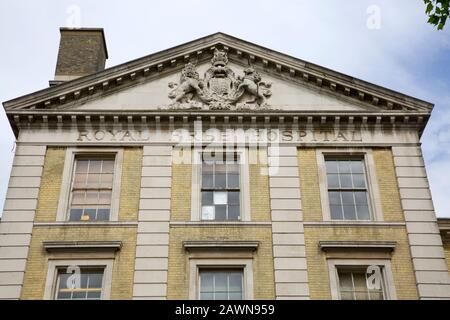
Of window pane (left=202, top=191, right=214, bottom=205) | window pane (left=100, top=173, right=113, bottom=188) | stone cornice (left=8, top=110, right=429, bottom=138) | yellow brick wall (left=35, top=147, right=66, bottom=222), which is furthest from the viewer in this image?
stone cornice (left=8, top=110, right=429, bottom=138)

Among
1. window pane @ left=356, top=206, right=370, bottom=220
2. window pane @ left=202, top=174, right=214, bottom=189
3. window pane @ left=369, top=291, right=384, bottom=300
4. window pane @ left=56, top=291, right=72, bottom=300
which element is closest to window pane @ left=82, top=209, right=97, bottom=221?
window pane @ left=56, top=291, right=72, bottom=300

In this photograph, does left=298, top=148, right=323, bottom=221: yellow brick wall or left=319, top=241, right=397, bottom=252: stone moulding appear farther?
left=298, top=148, right=323, bottom=221: yellow brick wall

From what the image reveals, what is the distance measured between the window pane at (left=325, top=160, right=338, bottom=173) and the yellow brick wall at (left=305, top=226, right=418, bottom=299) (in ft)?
7.34

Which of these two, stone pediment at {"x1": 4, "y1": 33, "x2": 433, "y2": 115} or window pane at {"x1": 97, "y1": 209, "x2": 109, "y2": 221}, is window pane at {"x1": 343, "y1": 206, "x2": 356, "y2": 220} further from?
window pane at {"x1": 97, "y1": 209, "x2": 109, "y2": 221}

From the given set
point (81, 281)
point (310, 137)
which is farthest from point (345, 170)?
point (81, 281)

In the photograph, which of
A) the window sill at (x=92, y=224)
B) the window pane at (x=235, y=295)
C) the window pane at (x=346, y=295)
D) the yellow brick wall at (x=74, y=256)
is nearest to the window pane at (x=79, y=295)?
the yellow brick wall at (x=74, y=256)

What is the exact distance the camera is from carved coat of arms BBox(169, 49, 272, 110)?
69.1ft

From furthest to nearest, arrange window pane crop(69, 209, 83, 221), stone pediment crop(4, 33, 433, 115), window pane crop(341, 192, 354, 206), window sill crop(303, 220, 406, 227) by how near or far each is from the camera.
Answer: stone pediment crop(4, 33, 433, 115), window pane crop(341, 192, 354, 206), window pane crop(69, 209, 83, 221), window sill crop(303, 220, 406, 227)

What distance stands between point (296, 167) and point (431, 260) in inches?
192

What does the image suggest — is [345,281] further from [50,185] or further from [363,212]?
[50,185]

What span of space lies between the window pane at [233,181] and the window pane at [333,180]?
9.46 feet

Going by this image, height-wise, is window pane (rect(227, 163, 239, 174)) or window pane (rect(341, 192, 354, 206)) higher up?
window pane (rect(227, 163, 239, 174))

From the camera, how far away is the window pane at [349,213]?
1920 cm

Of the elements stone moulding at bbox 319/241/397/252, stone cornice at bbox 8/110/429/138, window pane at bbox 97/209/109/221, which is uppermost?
stone cornice at bbox 8/110/429/138
